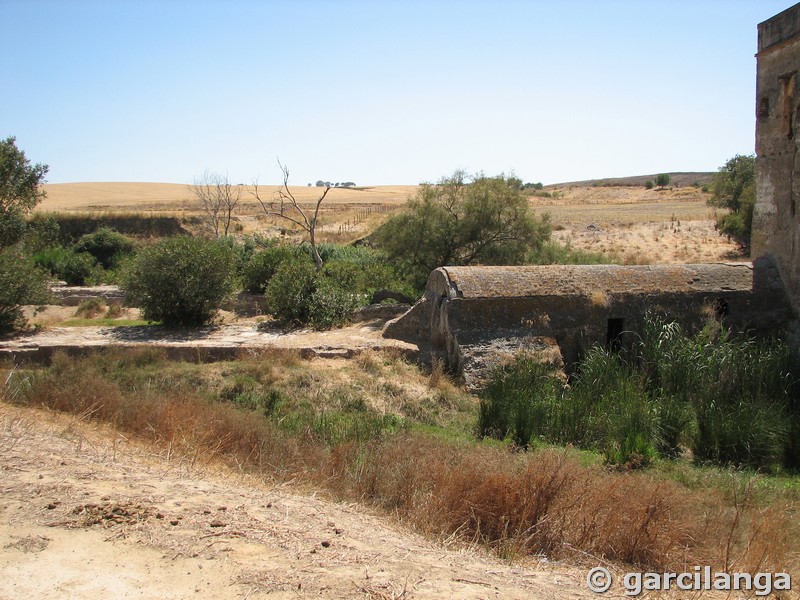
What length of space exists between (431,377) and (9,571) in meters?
7.64

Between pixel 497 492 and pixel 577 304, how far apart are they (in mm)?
6593

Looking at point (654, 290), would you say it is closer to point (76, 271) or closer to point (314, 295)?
point (314, 295)

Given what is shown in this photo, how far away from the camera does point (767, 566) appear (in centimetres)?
543

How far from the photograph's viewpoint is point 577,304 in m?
12.2

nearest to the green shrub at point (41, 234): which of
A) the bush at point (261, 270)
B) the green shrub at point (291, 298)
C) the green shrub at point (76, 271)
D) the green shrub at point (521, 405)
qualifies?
the green shrub at point (76, 271)

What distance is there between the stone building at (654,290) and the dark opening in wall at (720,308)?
0.07ft

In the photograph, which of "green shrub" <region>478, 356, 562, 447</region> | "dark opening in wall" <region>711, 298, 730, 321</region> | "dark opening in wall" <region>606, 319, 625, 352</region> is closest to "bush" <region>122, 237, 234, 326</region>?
"green shrub" <region>478, 356, 562, 447</region>

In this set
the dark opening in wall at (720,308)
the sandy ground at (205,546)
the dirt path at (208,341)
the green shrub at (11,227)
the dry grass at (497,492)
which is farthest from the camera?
the green shrub at (11,227)

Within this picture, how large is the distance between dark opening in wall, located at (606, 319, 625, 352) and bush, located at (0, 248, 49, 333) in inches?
482

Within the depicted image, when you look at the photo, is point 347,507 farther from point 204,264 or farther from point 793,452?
point 204,264

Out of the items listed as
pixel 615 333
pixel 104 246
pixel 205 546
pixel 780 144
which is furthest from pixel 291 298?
pixel 104 246

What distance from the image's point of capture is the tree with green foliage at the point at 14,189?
24.0m

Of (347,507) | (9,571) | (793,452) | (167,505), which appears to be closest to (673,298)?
(793,452)

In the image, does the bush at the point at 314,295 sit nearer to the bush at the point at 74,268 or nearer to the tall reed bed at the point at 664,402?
the tall reed bed at the point at 664,402
